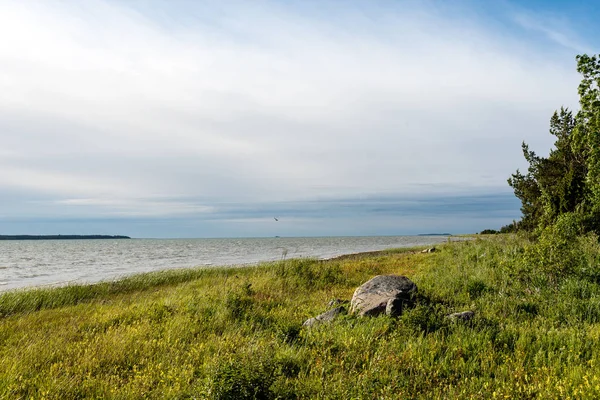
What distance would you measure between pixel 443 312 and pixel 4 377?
917cm

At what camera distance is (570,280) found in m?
11.2

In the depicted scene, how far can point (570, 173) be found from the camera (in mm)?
21281

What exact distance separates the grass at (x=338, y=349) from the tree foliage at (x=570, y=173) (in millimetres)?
5788

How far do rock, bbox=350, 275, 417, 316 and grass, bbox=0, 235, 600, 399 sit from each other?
0.64 metres

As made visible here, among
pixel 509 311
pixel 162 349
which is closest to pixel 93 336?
pixel 162 349

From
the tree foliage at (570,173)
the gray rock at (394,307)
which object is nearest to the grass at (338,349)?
the gray rock at (394,307)

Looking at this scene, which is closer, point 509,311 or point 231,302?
point 509,311

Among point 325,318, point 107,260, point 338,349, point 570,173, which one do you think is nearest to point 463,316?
point 325,318

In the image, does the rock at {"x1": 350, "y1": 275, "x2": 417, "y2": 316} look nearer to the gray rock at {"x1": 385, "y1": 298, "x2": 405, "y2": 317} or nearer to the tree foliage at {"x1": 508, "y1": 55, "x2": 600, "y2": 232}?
the gray rock at {"x1": 385, "y1": 298, "x2": 405, "y2": 317}

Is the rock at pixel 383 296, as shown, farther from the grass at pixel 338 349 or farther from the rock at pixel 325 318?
the grass at pixel 338 349

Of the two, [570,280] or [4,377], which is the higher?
[570,280]

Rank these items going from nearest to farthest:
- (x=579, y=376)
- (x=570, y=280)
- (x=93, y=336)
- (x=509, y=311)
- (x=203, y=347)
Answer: (x=579, y=376)
(x=203, y=347)
(x=93, y=336)
(x=509, y=311)
(x=570, y=280)

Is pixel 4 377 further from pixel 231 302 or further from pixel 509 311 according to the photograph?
pixel 509 311

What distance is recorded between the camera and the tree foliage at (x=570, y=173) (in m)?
14.8
